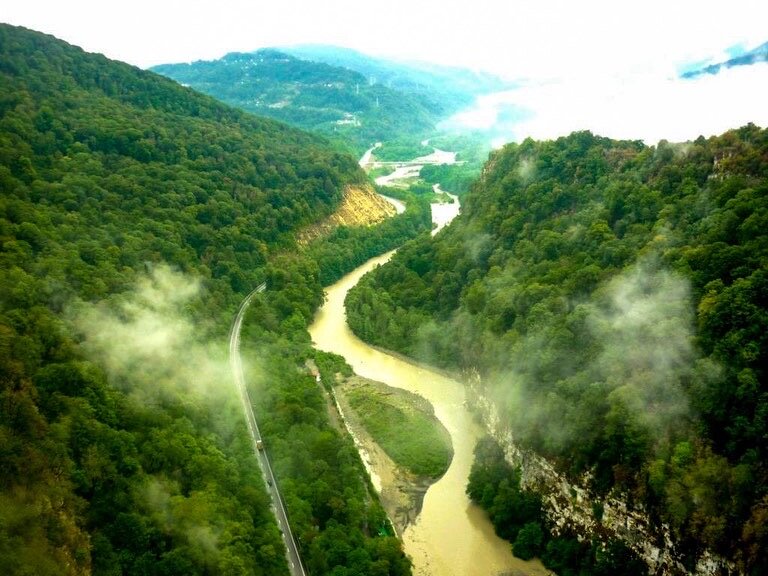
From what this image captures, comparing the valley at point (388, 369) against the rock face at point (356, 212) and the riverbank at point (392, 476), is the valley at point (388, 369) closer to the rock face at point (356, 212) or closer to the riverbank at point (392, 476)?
the riverbank at point (392, 476)

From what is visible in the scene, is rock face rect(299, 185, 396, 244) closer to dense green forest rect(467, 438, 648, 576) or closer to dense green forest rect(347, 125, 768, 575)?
dense green forest rect(347, 125, 768, 575)

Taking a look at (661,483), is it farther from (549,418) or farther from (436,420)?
(436,420)

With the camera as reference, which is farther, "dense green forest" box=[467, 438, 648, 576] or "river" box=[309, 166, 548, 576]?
"river" box=[309, 166, 548, 576]

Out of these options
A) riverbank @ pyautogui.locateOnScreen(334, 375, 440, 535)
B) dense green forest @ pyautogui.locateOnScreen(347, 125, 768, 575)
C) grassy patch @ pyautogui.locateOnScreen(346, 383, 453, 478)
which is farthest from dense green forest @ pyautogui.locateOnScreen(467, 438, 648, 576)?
riverbank @ pyautogui.locateOnScreen(334, 375, 440, 535)

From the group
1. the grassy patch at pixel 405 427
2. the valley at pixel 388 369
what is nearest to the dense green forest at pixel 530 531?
the valley at pixel 388 369

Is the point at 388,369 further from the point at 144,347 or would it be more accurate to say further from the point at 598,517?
the point at 598,517
